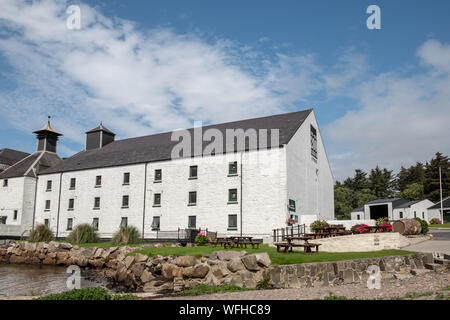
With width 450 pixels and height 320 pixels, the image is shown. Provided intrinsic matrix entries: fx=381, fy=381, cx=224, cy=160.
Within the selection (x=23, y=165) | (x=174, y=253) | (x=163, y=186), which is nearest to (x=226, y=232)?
(x=163, y=186)

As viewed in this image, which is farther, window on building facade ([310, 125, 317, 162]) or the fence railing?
window on building facade ([310, 125, 317, 162])

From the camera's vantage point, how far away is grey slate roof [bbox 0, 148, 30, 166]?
166 ft

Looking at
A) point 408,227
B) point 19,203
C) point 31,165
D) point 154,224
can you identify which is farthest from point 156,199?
point 408,227

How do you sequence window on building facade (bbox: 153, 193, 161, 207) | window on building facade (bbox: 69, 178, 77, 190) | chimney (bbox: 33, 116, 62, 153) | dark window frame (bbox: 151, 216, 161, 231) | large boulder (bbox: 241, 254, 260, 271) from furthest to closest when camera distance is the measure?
chimney (bbox: 33, 116, 62, 153) < window on building facade (bbox: 69, 178, 77, 190) < window on building facade (bbox: 153, 193, 161, 207) < dark window frame (bbox: 151, 216, 161, 231) < large boulder (bbox: 241, 254, 260, 271)

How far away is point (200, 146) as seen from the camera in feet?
117

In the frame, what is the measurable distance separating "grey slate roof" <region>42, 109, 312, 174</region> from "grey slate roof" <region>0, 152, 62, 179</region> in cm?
191

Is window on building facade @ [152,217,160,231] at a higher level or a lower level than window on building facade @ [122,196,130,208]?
lower

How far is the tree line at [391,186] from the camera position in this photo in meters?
71.2

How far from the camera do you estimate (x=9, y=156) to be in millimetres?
52125

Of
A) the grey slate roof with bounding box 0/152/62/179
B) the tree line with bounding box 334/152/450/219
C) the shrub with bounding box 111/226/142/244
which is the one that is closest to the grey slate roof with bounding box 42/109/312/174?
the grey slate roof with bounding box 0/152/62/179

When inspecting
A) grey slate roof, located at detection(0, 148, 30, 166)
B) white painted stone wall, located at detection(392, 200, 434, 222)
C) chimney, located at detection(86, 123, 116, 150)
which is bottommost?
white painted stone wall, located at detection(392, 200, 434, 222)

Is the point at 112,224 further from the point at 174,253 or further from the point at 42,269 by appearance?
the point at 174,253

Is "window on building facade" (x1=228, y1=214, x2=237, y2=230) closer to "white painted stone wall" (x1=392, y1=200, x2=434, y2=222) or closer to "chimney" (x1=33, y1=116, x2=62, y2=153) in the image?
"chimney" (x1=33, y1=116, x2=62, y2=153)

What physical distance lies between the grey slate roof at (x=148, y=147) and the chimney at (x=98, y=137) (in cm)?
113
